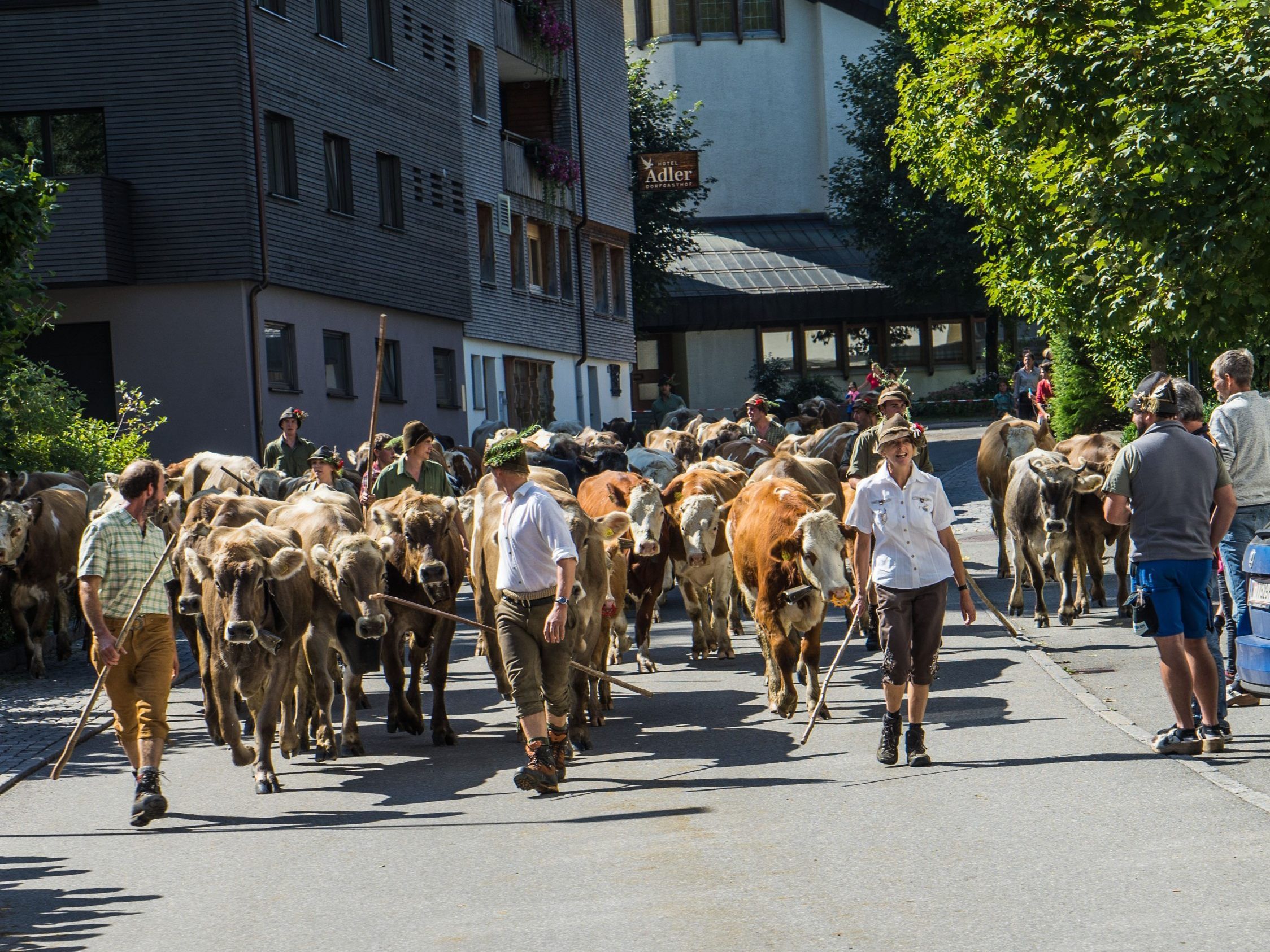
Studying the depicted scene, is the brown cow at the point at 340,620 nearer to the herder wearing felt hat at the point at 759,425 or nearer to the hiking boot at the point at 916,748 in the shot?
the hiking boot at the point at 916,748

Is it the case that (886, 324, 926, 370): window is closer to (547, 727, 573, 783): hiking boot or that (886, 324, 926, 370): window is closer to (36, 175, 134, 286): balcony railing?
(36, 175, 134, 286): balcony railing

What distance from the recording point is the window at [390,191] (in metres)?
35.4

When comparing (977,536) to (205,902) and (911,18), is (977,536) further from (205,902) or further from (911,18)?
(911,18)

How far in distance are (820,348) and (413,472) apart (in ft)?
177

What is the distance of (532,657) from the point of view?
1009cm

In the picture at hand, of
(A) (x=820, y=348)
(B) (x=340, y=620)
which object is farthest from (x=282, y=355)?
(A) (x=820, y=348)

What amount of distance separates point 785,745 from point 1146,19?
35.6ft

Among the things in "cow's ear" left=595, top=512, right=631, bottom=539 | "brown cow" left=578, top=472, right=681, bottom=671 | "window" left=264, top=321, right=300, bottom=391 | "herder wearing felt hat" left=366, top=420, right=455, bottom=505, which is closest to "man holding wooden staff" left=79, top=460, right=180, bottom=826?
"cow's ear" left=595, top=512, right=631, bottom=539

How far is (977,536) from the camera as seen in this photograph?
26.0 m

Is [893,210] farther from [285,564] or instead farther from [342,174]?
[285,564]

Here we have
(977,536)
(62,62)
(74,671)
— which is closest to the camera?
(74,671)

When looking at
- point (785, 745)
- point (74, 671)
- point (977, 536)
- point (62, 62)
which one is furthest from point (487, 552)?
point (62, 62)

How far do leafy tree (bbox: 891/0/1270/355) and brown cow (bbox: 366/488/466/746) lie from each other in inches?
303

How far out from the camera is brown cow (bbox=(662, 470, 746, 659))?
15391 mm
